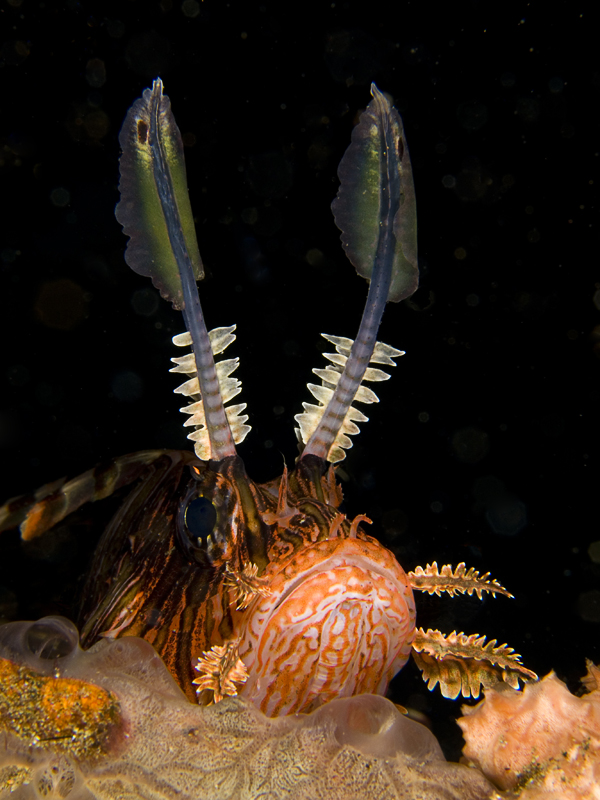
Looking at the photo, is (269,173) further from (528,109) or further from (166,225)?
(166,225)

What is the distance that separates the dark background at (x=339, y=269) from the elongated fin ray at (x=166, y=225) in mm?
2242

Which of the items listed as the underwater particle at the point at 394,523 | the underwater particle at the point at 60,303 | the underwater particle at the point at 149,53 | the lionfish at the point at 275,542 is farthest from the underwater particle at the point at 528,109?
the underwater particle at the point at 60,303

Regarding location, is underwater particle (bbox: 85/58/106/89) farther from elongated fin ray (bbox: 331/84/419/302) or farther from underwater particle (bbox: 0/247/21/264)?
elongated fin ray (bbox: 331/84/419/302)

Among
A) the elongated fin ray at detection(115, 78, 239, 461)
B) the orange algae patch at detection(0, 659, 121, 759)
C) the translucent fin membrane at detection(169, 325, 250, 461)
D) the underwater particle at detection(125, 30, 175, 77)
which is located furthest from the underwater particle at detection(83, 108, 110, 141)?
the orange algae patch at detection(0, 659, 121, 759)

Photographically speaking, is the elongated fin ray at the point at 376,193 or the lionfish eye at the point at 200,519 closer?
the lionfish eye at the point at 200,519

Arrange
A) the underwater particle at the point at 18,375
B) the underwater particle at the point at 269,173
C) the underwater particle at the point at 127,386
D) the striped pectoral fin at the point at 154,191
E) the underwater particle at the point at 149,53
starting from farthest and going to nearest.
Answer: the underwater particle at the point at 127,386 → the underwater particle at the point at 18,375 → the underwater particle at the point at 269,173 → the underwater particle at the point at 149,53 → the striped pectoral fin at the point at 154,191

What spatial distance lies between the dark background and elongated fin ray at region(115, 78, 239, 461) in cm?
224

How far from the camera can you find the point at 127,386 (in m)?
5.12

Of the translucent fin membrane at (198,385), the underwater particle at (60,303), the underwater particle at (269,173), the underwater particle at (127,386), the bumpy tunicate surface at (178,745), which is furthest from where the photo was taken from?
the underwater particle at (127,386)

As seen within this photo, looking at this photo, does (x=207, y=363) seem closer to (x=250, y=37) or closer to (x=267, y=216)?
(x=267, y=216)

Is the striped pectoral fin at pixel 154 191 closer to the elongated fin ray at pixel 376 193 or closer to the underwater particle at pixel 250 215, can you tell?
the elongated fin ray at pixel 376 193

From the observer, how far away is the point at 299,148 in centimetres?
434

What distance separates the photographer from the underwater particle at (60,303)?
4.71 m

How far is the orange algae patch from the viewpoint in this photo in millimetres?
1099
